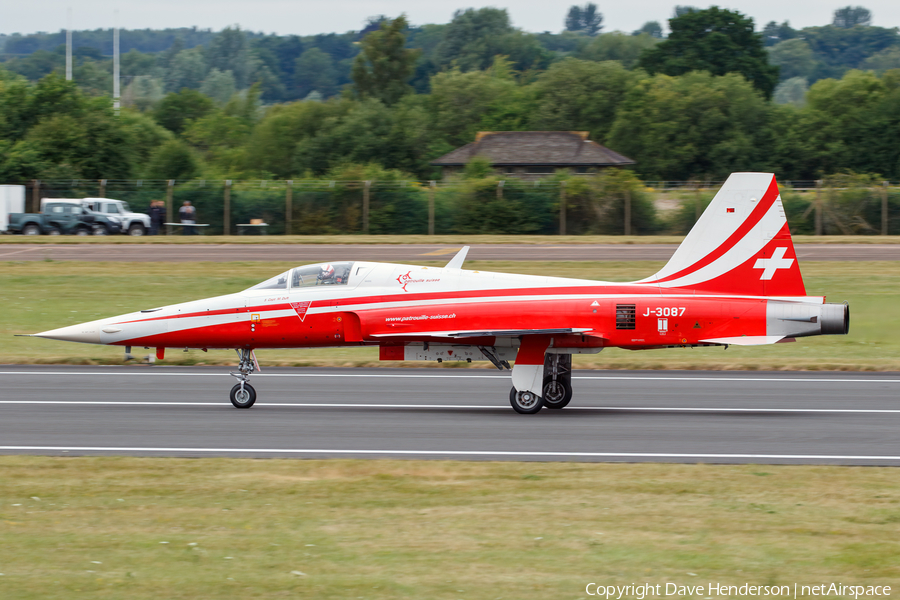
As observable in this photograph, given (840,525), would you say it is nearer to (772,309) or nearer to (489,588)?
(489,588)

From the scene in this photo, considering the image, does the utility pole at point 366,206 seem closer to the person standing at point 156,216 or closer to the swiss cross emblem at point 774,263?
the person standing at point 156,216

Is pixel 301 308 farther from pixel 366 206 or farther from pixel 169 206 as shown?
pixel 169 206

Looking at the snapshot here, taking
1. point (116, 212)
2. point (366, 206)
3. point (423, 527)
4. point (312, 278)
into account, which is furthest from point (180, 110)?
point (423, 527)

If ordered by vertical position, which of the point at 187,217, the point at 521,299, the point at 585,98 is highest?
the point at 585,98

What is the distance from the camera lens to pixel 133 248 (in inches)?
1697

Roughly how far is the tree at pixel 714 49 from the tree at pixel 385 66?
2873 centimetres

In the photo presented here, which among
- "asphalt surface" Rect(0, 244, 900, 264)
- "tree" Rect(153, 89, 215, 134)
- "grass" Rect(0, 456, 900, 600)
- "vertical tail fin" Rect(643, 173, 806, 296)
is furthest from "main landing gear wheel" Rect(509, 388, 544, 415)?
"tree" Rect(153, 89, 215, 134)

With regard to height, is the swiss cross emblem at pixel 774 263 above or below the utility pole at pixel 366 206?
below

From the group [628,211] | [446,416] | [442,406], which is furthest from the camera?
[628,211]

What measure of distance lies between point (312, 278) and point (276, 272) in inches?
767

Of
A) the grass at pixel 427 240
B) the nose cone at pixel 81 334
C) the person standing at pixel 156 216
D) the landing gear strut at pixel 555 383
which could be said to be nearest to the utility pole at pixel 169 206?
the person standing at pixel 156 216

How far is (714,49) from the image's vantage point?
98.1 meters

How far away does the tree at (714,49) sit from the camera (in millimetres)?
97688

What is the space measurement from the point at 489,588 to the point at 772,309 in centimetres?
854
